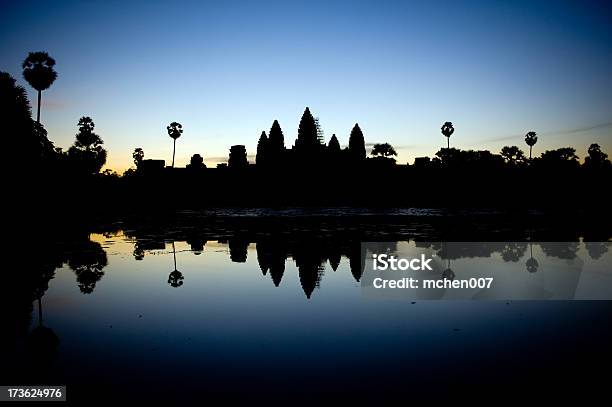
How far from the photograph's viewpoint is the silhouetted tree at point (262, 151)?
99750 mm

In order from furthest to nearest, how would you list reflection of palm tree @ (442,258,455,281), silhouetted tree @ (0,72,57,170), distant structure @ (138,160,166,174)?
distant structure @ (138,160,166,174) → silhouetted tree @ (0,72,57,170) → reflection of palm tree @ (442,258,455,281)

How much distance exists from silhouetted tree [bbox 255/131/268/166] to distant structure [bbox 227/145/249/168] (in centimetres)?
357

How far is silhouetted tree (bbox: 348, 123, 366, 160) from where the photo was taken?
106312mm

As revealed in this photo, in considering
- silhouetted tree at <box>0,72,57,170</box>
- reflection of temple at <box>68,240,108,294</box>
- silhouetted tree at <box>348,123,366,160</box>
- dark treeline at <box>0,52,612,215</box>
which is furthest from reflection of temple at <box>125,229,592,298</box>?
silhouetted tree at <box>348,123,366,160</box>

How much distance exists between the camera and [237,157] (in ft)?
334

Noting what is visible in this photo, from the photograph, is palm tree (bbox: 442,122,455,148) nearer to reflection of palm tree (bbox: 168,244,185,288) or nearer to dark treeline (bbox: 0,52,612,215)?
dark treeline (bbox: 0,52,612,215)

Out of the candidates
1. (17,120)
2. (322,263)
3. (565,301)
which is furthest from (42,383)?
(17,120)

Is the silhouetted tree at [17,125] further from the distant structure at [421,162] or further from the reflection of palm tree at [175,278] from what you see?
the distant structure at [421,162]

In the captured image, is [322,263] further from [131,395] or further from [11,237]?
[11,237]

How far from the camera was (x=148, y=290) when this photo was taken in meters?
10.2

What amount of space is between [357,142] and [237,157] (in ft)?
104

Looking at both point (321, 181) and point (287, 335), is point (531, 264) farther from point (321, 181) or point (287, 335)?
point (321, 181)

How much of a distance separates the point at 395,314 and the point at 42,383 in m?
5.96

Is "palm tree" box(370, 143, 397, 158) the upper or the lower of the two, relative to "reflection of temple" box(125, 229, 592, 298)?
upper
